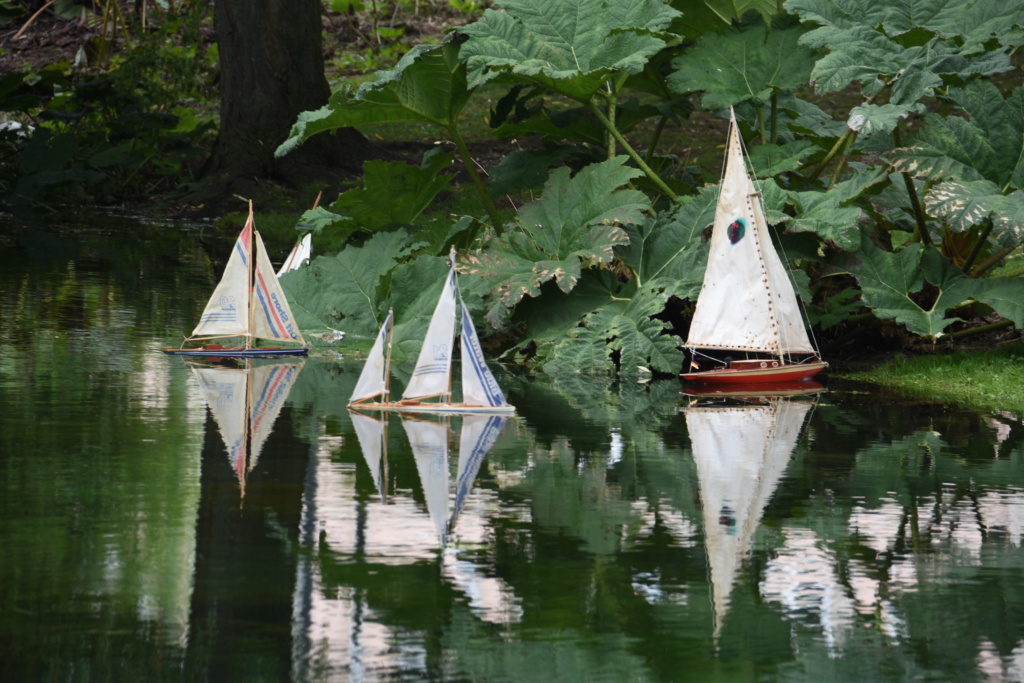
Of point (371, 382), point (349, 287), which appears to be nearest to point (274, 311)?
point (349, 287)

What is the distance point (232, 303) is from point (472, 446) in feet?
12.5

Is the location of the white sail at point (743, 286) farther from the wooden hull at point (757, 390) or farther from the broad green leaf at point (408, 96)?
the broad green leaf at point (408, 96)

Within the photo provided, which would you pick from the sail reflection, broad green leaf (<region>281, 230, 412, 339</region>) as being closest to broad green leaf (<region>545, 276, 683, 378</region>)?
broad green leaf (<region>281, 230, 412, 339</region>)

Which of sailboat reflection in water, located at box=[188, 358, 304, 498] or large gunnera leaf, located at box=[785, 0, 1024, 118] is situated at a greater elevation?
large gunnera leaf, located at box=[785, 0, 1024, 118]

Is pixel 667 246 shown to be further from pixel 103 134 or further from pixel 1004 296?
pixel 103 134

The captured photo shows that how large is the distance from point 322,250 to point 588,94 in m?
6.25

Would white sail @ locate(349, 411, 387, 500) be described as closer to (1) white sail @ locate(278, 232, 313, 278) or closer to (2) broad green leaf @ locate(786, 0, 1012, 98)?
(1) white sail @ locate(278, 232, 313, 278)

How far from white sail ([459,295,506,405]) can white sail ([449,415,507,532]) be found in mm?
126

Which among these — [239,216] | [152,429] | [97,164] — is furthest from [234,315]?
[97,164]

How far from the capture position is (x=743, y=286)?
31.8 ft

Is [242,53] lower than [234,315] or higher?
higher

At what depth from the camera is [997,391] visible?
9414mm

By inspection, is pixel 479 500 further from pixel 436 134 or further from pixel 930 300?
pixel 436 134

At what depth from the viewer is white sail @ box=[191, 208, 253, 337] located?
10336 millimetres
